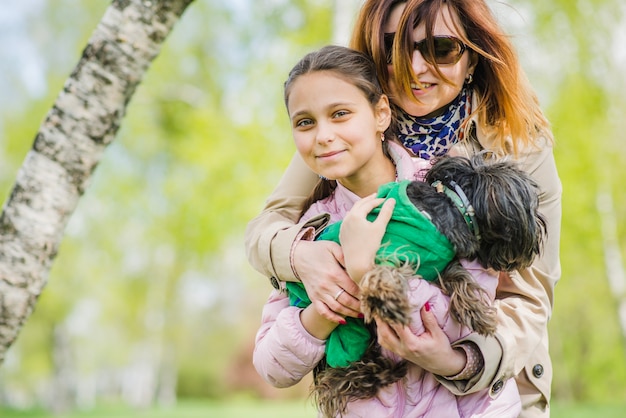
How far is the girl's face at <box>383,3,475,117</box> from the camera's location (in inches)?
103

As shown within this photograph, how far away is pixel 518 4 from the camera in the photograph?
12.6m

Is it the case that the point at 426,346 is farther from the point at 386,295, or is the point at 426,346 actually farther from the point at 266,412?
the point at 266,412

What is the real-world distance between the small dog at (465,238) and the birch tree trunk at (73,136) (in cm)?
180

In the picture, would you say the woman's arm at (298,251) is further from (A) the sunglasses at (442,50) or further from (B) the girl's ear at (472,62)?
(B) the girl's ear at (472,62)

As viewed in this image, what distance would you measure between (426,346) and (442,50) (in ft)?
3.73

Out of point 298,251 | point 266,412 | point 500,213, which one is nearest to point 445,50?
point 500,213

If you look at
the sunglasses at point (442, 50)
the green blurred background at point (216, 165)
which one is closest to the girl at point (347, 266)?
the sunglasses at point (442, 50)

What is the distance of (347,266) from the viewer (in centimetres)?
212

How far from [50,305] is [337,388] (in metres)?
20.9

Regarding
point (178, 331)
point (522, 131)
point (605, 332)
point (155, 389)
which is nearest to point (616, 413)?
point (522, 131)

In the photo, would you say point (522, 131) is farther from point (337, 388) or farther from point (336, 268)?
point (337, 388)

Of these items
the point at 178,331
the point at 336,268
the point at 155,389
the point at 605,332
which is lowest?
the point at 155,389

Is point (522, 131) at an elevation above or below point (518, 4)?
below

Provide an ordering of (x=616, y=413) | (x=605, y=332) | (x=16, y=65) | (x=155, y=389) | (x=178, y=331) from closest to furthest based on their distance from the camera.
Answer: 1. (x=616, y=413)
2. (x=16, y=65)
3. (x=605, y=332)
4. (x=178, y=331)
5. (x=155, y=389)
